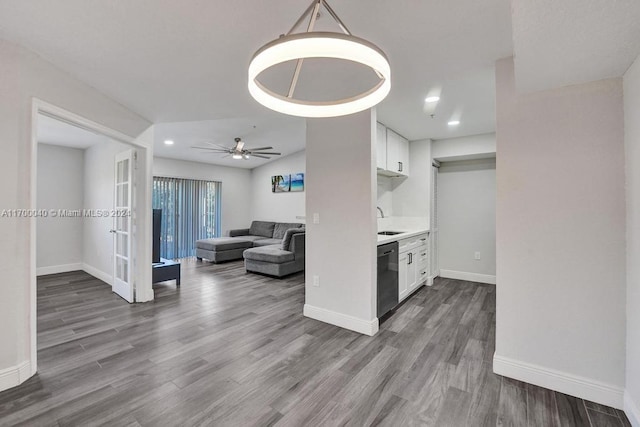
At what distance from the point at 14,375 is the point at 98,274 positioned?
11.8 ft

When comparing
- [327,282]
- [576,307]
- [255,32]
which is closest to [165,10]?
[255,32]

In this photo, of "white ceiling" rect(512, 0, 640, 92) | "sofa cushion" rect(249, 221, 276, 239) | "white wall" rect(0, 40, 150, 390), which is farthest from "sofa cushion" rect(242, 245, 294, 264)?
"white ceiling" rect(512, 0, 640, 92)

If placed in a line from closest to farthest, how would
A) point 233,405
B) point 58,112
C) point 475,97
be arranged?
point 233,405 → point 58,112 → point 475,97

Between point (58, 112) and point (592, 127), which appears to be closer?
point (592, 127)

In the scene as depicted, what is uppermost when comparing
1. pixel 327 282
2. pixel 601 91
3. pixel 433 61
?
pixel 433 61

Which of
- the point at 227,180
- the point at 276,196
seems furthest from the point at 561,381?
the point at 227,180

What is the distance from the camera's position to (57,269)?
536 centimetres

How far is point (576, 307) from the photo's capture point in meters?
1.89

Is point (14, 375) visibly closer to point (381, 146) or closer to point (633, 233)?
point (381, 146)

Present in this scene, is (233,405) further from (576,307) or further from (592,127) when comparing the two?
(592,127)

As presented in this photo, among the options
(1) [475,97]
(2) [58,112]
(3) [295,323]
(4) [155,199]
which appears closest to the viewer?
(2) [58,112]

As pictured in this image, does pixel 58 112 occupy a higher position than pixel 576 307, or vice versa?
pixel 58 112

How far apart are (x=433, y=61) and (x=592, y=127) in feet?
3.76

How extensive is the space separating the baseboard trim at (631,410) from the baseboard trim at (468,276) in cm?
290
